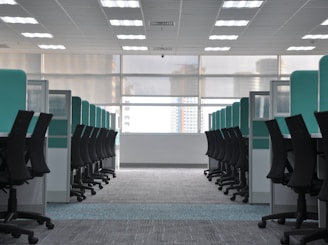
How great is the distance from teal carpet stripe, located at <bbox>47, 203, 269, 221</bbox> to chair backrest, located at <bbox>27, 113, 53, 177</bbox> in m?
0.64

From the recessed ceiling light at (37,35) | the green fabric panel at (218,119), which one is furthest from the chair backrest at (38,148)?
the recessed ceiling light at (37,35)

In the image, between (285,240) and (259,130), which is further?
(259,130)

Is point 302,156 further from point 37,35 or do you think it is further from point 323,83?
point 37,35

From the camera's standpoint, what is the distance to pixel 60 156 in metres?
4.37

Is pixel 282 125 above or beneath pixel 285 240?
above

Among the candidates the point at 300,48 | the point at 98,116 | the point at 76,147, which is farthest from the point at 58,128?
the point at 300,48

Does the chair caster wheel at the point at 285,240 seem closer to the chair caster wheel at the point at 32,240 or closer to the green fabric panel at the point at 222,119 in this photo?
the chair caster wheel at the point at 32,240

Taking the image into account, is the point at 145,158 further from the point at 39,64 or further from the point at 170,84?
the point at 39,64

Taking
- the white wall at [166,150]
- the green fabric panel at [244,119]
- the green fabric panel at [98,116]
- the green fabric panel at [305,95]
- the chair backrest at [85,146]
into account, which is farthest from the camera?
the white wall at [166,150]

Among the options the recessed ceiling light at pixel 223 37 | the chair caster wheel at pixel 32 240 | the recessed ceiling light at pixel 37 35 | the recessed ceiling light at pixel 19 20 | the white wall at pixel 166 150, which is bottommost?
the chair caster wheel at pixel 32 240

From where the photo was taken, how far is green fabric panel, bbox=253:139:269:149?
14.6 ft

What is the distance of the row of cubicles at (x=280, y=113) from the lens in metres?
3.08

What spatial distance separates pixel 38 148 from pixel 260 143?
2279 millimetres

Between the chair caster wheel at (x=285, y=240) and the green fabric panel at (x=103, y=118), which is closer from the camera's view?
the chair caster wheel at (x=285, y=240)
